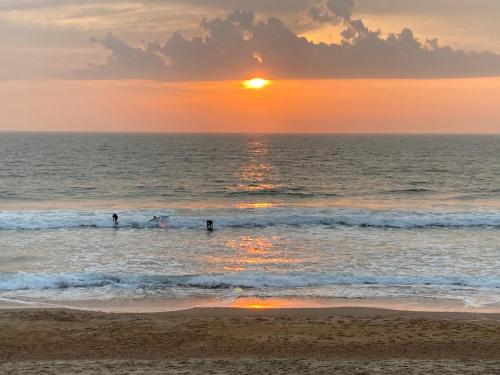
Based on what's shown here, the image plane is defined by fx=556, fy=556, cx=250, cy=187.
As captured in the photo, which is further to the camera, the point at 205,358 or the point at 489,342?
the point at 489,342

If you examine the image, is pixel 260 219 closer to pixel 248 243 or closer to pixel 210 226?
pixel 210 226

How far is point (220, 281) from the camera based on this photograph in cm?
2080

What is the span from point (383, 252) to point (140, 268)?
11.7 m

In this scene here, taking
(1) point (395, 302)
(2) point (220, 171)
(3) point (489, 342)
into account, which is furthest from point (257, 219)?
(2) point (220, 171)

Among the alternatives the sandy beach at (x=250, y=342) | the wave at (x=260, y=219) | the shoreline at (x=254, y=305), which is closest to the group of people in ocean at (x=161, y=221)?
the wave at (x=260, y=219)

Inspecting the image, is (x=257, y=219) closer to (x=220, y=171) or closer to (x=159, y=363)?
(x=159, y=363)

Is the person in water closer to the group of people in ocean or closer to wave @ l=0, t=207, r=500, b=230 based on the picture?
the group of people in ocean

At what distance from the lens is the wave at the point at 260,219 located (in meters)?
35.1

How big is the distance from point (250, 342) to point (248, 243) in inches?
601

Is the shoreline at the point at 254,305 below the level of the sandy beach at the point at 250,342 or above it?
below

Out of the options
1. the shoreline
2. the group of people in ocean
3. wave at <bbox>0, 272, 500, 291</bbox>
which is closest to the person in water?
the group of people in ocean

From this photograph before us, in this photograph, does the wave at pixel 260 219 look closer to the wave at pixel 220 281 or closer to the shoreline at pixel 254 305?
the wave at pixel 220 281

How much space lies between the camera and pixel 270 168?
84.1 metres

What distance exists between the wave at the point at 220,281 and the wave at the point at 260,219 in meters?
13.6
